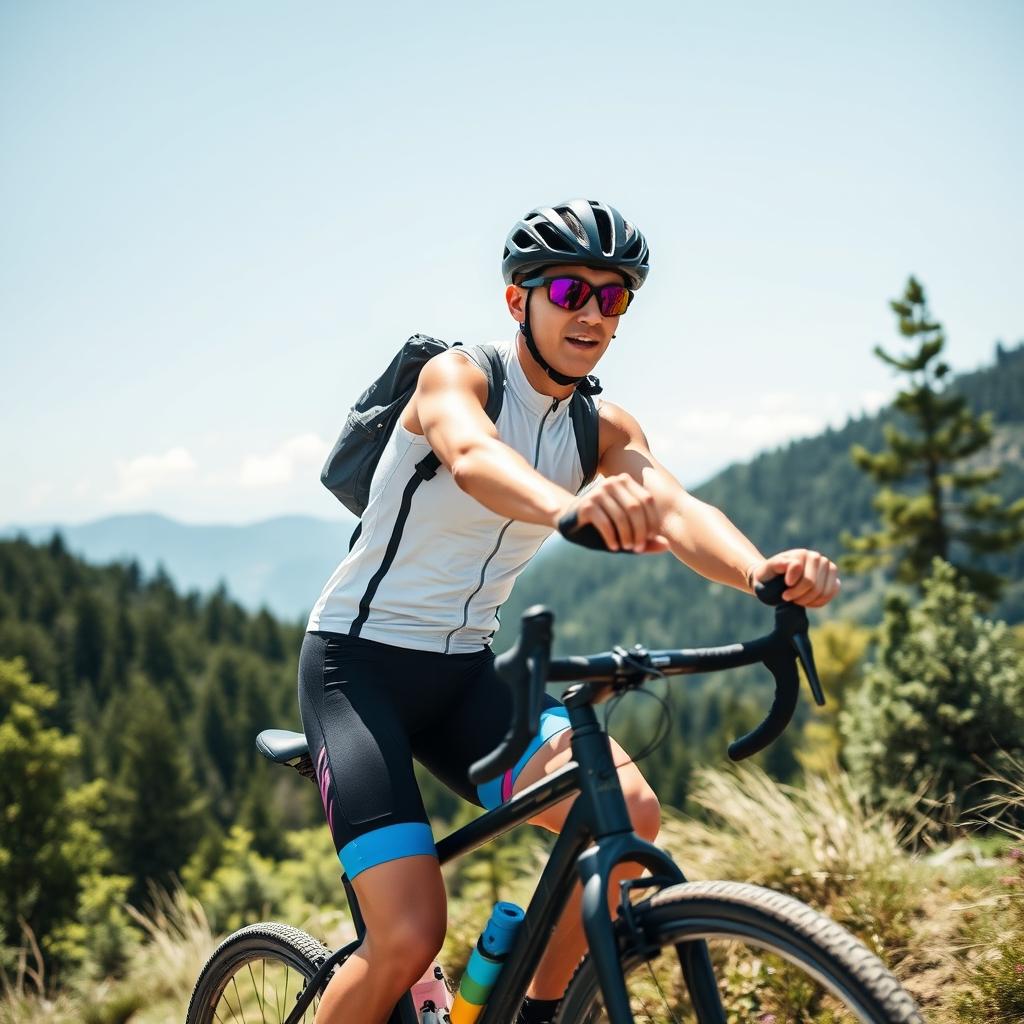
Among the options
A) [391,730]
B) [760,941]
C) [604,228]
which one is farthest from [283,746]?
[604,228]

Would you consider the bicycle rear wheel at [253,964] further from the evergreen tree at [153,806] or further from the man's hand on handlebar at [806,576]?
the evergreen tree at [153,806]

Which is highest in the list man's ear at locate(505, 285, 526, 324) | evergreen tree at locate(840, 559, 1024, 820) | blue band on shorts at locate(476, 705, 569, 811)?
man's ear at locate(505, 285, 526, 324)

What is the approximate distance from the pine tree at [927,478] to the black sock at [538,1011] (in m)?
30.0

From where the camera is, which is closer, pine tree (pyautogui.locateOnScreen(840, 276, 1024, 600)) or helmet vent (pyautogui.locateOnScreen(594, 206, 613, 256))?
helmet vent (pyautogui.locateOnScreen(594, 206, 613, 256))

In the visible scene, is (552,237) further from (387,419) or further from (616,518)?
(616,518)

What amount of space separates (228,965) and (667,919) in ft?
6.64

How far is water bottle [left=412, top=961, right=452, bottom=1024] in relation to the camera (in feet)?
9.09

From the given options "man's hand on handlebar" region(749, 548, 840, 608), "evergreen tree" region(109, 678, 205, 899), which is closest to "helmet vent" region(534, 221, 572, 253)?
"man's hand on handlebar" region(749, 548, 840, 608)

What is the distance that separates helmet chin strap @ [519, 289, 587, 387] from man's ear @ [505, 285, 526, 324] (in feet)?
0.09

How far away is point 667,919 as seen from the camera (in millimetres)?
2006

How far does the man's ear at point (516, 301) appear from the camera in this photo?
292cm

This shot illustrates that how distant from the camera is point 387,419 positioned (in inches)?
117

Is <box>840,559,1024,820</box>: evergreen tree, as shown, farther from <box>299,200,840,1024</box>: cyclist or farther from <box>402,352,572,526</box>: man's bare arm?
<box>402,352,572,526</box>: man's bare arm

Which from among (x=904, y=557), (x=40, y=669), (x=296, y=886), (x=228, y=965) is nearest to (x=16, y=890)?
(x=296, y=886)
